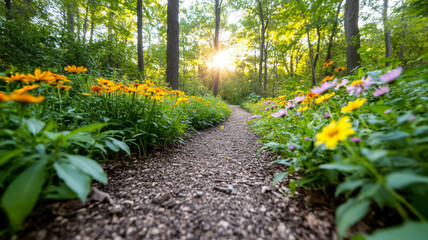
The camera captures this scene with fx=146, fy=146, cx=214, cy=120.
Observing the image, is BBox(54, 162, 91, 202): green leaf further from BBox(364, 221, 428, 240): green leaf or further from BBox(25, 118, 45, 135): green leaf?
BBox(364, 221, 428, 240): green leaf

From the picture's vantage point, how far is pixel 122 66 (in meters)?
5.10

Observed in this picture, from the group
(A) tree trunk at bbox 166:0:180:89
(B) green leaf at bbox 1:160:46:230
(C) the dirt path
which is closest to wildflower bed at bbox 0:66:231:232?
(B) green leaf at bbox 1:160:46:230

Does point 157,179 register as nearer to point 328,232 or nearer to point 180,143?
point 180,143

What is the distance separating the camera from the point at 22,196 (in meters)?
0.49

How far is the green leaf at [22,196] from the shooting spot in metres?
0.46

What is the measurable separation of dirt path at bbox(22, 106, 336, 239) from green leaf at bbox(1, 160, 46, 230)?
0.18 m

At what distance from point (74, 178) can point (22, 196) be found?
5.1 inches

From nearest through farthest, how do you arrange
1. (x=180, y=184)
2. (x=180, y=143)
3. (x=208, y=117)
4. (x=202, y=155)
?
(x=180, y=184)
(x=202, y=155)
(x=180, y=143)
(x=208, y=117)

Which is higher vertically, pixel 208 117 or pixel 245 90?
pixel 245 90

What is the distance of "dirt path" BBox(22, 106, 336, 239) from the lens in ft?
2.21

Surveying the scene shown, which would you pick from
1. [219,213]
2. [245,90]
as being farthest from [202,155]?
[245,90]

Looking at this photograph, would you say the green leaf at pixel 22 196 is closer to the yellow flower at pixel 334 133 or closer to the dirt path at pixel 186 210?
the dirt path at pixel 186 210

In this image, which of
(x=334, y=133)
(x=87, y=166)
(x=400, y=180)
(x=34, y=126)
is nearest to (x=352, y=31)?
(x=334, y=133)

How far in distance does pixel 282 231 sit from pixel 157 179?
95 cm
